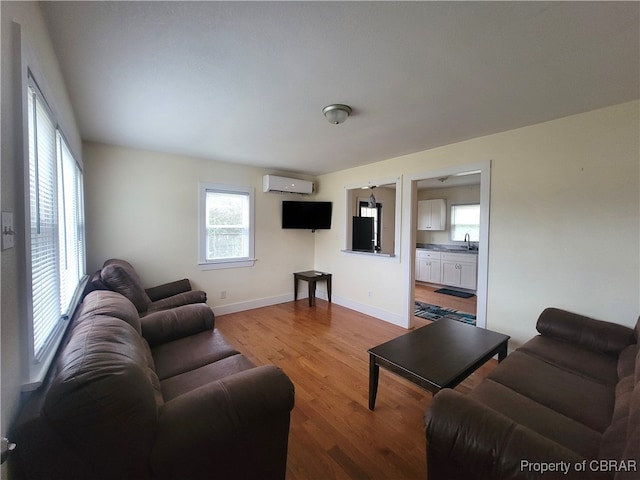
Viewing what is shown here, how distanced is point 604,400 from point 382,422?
4.19 feet

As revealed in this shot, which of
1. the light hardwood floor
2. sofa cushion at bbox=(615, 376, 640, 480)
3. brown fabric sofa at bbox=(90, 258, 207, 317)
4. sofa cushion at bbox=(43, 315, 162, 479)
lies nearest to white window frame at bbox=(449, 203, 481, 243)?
the light hardwood floor

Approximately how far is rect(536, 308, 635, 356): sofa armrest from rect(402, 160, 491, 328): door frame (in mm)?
724

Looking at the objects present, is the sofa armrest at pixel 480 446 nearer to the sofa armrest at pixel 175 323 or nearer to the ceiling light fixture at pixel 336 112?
the sofa armrest at pixel 175 323

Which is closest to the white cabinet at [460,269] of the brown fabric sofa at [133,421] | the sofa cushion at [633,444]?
the sofa cushion at [633,444]

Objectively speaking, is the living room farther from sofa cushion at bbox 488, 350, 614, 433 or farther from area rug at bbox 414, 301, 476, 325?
sofa cushion at bbox 488, 350, 614, 433

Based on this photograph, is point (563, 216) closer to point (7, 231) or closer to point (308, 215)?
point (308, 215)

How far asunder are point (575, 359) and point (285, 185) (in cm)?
405

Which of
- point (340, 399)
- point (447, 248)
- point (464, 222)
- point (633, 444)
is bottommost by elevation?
point (340, 399)

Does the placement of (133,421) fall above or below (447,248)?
below

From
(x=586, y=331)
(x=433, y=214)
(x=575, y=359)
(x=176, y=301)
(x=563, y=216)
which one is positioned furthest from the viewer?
(x=433, y=214)

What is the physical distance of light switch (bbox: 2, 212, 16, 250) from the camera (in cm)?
85

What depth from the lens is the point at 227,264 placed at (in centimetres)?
432

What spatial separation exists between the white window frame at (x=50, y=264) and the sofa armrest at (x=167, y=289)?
Result: 0.89 metres

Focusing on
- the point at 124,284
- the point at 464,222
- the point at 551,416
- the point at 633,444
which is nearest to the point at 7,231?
the point at 124,284
